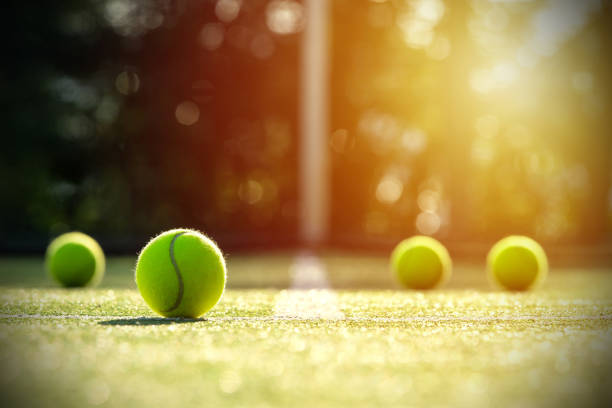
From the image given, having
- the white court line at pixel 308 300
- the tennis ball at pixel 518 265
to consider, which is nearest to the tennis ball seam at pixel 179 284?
the white court line at pixel 308 300

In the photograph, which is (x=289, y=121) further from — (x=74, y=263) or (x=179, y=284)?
(x=179, y=284)

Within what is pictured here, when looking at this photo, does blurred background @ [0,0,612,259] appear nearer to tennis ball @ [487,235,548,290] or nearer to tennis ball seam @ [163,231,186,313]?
tennis ball @ [487,235,548,290]

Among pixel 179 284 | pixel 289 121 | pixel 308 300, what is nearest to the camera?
pixel 179 284

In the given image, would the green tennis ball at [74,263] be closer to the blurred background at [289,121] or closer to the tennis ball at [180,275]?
the tennis ball at [180,275]

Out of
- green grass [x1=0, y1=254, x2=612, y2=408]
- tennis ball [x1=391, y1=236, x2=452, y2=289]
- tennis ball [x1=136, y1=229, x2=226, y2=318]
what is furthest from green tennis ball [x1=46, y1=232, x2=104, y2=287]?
tennis ball [x1=391, y1=236, x2=452, y2=289]

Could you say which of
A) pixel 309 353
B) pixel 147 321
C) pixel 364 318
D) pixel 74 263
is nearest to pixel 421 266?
pixel 364 318

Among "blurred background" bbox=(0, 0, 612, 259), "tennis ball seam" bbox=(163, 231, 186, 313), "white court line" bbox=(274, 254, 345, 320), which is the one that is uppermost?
"blurred background" bbox=(0, 0, 612, 259)
